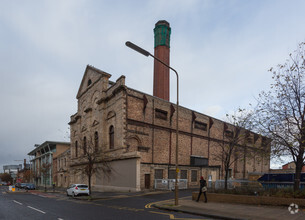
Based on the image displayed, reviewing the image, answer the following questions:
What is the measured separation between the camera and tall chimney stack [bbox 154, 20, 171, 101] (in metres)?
44.5

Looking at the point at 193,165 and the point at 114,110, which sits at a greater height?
the point at 114,110

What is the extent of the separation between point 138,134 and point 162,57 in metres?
20.7

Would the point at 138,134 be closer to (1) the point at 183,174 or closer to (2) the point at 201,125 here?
(1) the point at 183,174

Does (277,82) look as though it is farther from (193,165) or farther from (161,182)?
(193,165)

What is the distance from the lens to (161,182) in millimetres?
28047

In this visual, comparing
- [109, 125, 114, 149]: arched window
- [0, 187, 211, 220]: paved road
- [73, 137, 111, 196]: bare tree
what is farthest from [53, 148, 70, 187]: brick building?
[0, 187, 211, 220]: paved road

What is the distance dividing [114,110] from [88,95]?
34.0ft

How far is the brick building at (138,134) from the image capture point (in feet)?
93.8

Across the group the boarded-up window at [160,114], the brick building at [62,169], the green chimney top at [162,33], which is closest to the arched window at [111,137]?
the boarded-up window at [160,114]

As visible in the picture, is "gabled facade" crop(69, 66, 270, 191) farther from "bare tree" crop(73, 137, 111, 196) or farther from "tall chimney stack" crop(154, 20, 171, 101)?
"tall chimney stack" crop(154, 20, 171, 101)

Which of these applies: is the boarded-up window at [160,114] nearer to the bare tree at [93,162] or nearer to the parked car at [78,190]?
the bare tree at [93,162]

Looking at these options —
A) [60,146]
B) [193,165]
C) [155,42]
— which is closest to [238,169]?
[193,165]

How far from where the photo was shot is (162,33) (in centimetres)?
4656

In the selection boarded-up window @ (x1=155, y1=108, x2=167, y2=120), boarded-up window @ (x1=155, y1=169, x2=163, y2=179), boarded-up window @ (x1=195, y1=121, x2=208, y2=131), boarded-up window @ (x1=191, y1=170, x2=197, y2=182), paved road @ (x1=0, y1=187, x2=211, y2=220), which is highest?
boarded-up window @ (x1=155, y1=108, x2=167, y2=120)
